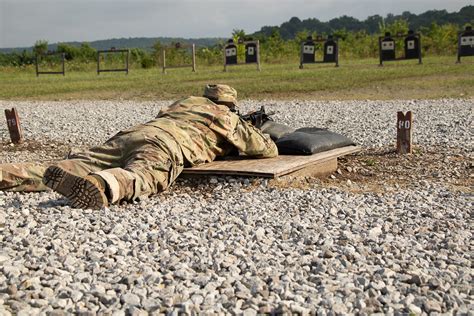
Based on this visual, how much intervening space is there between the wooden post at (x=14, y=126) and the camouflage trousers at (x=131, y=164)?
4.57m

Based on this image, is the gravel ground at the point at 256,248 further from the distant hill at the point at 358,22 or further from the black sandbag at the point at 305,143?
the distant hill at the point at 358,22

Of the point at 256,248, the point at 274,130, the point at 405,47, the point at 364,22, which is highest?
the point at 364,22

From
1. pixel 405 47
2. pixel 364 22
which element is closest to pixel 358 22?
pixel 364 22

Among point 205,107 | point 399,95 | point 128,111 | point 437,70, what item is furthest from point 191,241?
point 437,70

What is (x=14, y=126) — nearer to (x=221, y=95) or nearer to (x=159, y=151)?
(x=221, y=95)

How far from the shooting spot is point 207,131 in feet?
23.2

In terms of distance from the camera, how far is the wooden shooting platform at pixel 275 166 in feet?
22.9

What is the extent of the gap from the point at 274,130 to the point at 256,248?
3.99 meters

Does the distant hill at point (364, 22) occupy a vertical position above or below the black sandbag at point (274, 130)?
above

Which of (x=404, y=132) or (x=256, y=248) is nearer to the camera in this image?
(x=256, y=248)

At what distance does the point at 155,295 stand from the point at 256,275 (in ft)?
2.30

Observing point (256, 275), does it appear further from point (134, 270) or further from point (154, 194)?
point (154, 194)

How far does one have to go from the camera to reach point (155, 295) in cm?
385

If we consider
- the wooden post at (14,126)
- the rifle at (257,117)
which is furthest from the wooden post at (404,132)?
the wooden post at (14,126)
